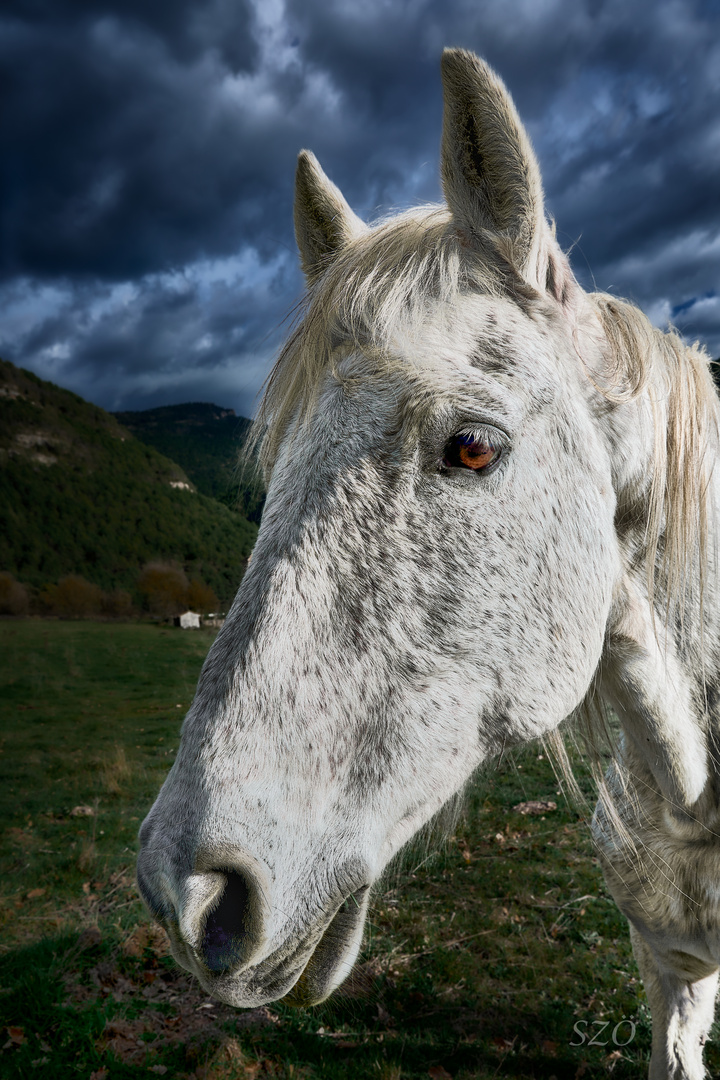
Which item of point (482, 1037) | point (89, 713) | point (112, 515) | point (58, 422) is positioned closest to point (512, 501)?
point (482, 1037)

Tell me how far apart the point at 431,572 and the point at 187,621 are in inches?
827

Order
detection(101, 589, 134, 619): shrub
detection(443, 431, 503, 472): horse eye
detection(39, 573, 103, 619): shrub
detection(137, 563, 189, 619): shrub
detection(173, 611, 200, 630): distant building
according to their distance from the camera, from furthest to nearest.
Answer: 1. detection(137, 563, 189, 619): shrub
2. detection(173, 611, 200, 630): distant building
3. detection(101, 589, 134, 619): shrub
4. detection(39, 573, 103, 619): shrub
5. detection(443, 431, 503, 472): horse eye

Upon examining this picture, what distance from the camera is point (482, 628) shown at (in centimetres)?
125

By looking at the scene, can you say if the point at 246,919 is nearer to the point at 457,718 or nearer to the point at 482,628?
the point at 457,718

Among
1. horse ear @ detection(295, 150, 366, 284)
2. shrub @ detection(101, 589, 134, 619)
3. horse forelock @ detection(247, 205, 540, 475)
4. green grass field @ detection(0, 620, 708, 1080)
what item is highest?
horse ear @ detection(295, 150, 366, 284)

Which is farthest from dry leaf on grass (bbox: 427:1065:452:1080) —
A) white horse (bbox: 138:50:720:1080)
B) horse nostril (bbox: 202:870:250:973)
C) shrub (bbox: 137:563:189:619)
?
shrub (bbox: 137:563:189:619)

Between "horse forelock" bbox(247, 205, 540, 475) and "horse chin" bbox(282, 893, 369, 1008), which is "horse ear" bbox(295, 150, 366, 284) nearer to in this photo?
"horse forelock" bbox(247, 205, 540, 475)

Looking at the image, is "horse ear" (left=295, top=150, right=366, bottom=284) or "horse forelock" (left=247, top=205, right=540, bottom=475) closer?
"horse forelock" (left=247, top=205, right=540, bottom=475)

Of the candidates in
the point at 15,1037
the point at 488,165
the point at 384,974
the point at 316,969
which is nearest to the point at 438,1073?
the point at 384,974

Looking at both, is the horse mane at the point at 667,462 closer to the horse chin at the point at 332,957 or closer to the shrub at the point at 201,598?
the horse chin at the point at 332,957

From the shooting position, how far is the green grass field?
3.31 meters

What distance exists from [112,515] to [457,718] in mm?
31011

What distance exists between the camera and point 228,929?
1.03 meters

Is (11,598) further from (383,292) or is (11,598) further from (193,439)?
(193,439)
